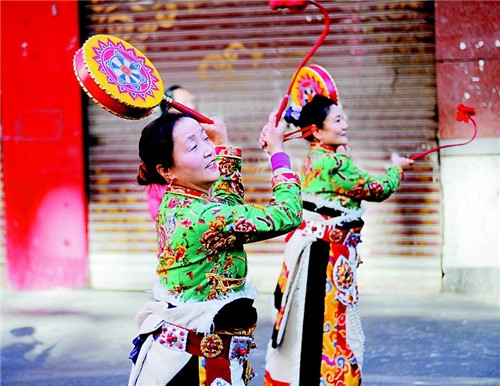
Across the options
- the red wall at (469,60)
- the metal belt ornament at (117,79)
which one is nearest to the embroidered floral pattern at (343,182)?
the metal belt ornament at (117,79)

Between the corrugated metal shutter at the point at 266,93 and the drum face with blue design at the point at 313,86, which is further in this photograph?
the corrugated metal shutter at the point at 266,93

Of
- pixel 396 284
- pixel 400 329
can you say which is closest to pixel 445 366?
pixel 400 329

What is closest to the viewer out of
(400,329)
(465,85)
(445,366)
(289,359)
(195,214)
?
(195,214)

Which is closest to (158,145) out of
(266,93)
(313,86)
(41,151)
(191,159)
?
(191,159)

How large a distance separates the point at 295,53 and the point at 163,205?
14.4 feet

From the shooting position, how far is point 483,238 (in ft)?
20.3

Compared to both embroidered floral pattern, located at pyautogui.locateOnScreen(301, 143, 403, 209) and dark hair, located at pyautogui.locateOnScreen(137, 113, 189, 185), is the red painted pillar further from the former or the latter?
dark hair, located at pyautogui.locateOnScreen(137, 113, 189, 185)

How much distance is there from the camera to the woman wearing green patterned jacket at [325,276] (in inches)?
147

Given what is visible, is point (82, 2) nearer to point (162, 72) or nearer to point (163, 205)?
point (162, 72)

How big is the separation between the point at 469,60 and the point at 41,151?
373cm

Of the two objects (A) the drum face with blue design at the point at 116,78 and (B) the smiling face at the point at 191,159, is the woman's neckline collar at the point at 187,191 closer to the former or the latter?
(B) the smiling face at the point at 191,159

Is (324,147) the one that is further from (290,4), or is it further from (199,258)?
(199,258)

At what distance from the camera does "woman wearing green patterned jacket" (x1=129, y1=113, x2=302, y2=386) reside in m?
2.22

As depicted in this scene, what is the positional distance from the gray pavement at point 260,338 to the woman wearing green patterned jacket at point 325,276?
678 millimetres
